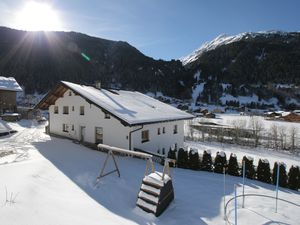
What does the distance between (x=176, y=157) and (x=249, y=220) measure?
332 inches

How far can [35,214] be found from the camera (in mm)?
6703

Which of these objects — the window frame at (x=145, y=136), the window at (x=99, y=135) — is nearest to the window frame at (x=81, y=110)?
the window at (x=99, y=135)

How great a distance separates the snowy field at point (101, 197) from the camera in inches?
278

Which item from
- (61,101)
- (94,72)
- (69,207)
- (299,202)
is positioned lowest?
(299,202)

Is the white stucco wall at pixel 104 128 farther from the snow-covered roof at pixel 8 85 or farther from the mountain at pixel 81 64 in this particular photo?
the mountain at pixel 81 64

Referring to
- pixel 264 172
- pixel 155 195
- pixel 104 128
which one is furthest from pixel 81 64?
pixel 155 195

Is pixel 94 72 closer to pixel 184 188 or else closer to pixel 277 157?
pixel 277 157

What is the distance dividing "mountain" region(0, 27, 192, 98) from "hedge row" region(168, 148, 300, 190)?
4309 inches

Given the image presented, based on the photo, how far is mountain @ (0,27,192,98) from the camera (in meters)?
116

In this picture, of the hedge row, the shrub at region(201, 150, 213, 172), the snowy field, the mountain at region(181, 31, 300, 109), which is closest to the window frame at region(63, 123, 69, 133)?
the snowy field

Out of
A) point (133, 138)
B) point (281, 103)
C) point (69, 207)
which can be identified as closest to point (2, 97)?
point (133, 138)

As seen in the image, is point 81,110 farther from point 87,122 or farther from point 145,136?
point 145,136

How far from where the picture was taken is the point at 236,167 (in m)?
14.2

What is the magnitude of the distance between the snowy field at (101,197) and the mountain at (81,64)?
359 ft
